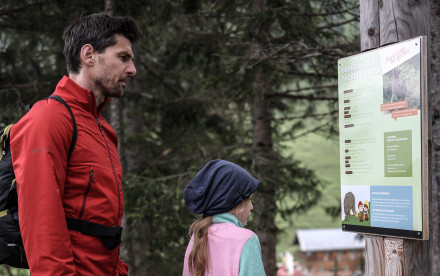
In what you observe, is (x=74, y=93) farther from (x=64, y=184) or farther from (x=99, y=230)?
(x=99, y=230)

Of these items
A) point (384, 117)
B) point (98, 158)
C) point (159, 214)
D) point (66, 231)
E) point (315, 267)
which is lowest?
point (315, 267)

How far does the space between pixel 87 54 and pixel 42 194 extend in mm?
737

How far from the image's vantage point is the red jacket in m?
2.04

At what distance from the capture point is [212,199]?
2.59 m

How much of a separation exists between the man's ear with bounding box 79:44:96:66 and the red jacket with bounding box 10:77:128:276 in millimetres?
128

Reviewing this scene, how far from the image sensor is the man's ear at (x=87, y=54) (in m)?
2.41

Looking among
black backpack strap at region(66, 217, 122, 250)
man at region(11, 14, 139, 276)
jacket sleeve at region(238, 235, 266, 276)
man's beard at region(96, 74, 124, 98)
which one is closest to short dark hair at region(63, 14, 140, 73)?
man at region(11, 14, 139, 276)

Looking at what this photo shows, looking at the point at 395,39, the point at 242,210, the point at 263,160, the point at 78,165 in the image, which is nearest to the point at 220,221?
the point at 242,210

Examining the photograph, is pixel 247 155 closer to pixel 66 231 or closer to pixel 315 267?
pixel 66 231

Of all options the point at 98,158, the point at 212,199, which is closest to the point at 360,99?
the point at 212,199

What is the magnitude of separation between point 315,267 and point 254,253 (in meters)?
30.8

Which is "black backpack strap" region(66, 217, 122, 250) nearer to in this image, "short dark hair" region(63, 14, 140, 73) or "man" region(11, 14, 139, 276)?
"man" region(11, 14, 139, 276)

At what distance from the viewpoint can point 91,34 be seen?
7.99ft

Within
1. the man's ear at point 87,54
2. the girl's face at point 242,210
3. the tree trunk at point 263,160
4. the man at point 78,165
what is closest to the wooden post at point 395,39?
the girl's face at point 242,210
